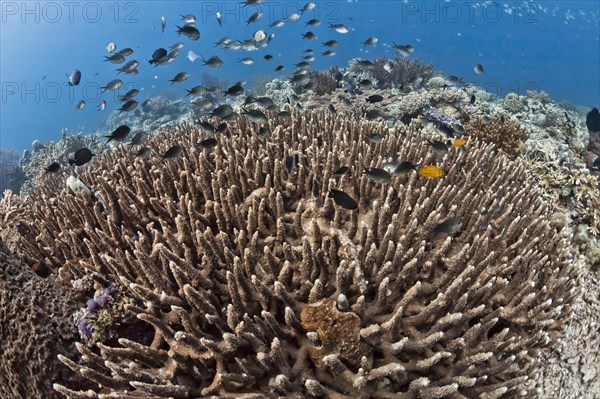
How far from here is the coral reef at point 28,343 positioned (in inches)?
104

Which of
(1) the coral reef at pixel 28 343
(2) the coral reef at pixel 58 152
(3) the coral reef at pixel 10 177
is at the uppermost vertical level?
(1) the coral reef at pixel 28 343

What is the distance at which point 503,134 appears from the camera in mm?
7969

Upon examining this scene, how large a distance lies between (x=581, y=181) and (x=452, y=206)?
426 cm

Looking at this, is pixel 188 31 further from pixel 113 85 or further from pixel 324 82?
pixel 324 82

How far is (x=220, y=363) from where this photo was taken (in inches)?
101

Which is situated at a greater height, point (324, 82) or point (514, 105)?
point (324, 82)

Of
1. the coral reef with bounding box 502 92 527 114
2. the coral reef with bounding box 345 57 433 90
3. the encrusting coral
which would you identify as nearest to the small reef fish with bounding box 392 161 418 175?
the encrusting coral

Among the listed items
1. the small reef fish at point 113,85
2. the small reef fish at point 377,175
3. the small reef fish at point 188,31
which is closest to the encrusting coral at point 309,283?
the small reef fish at point 377,175

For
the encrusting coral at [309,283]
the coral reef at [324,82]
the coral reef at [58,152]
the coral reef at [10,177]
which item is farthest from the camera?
the coral reef at [10,177]

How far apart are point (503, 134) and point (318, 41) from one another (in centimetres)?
9684

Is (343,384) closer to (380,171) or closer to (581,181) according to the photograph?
(380,171)

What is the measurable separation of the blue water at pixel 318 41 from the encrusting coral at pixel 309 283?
240 feet

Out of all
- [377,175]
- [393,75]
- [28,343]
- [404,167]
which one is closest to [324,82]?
[393,75]

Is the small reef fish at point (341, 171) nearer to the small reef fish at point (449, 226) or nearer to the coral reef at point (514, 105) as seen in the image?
the small reef fish at point (449, 226)
